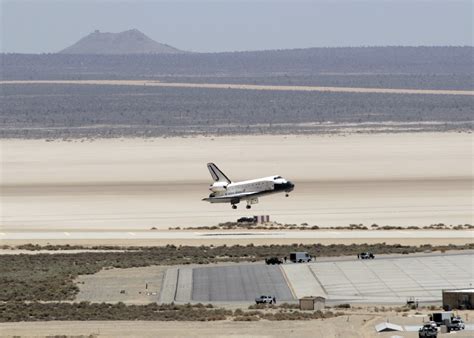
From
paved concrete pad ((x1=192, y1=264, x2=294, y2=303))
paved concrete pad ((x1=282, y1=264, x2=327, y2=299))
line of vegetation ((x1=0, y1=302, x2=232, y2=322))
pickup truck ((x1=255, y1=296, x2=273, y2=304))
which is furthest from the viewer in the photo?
paved concrete pad ((x1=282, y1=264, x2=327, y2=299))

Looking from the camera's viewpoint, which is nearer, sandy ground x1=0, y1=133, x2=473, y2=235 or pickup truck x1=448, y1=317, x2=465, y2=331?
pickup truck x1=448, y1=317, x2=465, y2=331

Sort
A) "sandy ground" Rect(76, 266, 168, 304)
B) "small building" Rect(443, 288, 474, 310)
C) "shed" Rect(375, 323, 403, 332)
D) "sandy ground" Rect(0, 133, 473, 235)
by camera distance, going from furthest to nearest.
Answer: "sandy ground" Rect(0, 133, 473, 235) → "sandy ground" Rect(76, 266, 168, 304) → "small building" Rect(443, 288, 474, 310) → "shed" Rect(375, 323, 403, 332)

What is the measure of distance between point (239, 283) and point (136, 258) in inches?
533

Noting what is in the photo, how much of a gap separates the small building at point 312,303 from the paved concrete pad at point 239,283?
366 cm

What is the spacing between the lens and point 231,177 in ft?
488

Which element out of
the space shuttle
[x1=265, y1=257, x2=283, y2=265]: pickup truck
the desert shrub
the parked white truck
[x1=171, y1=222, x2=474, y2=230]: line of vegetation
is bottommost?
the desert shrub

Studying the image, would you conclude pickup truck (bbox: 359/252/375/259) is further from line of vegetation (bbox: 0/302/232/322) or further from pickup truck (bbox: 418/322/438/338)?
pickup truck (bbox: 418/322/438/338)

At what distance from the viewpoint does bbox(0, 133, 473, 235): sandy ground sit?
398ft

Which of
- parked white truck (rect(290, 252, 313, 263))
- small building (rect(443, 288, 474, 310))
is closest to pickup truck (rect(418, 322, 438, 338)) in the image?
small building (rect(443, 288, 474, 310))

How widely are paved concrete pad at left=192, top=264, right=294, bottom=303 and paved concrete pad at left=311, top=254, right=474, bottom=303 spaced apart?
2.44m

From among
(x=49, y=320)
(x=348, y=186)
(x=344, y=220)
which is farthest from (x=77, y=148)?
(x=49, y=320)

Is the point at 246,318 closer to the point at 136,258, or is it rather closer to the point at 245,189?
the point at 136,258

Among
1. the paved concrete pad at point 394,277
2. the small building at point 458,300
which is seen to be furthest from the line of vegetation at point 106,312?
the small building at point 458,300

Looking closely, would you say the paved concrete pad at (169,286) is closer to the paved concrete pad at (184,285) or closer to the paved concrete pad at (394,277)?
the paved concrete pad at (184,285)
